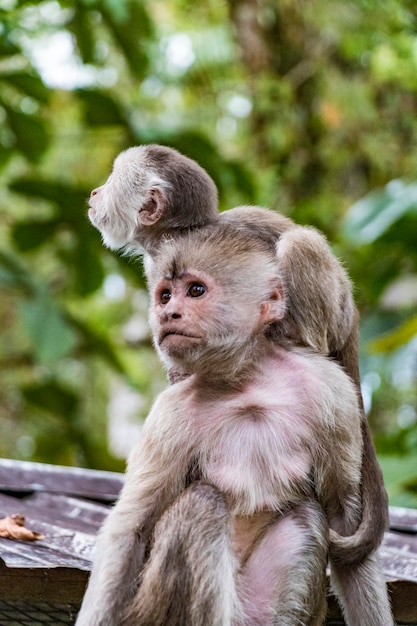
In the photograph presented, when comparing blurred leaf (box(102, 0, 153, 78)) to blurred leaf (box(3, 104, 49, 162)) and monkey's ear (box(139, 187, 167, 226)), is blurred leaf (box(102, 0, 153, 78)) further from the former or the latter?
monkey's ear (box(139, 187, 167, 226))

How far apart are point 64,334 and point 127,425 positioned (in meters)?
5.08

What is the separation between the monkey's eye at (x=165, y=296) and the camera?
2.84 m

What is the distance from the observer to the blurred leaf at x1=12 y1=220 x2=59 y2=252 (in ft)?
25.6

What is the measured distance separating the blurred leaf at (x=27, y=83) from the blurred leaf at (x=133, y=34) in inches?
28.6

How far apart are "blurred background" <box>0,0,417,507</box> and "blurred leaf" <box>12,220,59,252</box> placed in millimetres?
16

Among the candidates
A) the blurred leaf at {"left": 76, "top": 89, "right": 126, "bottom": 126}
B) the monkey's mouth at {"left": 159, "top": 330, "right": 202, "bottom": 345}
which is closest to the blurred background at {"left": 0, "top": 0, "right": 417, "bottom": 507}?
the blurred leaf at {"left": 76, "top": 89, "right": 126, "bottom": 126}

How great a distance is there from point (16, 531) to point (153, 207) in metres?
1.17

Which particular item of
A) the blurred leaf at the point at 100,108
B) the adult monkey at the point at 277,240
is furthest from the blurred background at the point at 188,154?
the adult monkey at the point at 277,240

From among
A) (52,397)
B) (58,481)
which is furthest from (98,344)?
(58,481)

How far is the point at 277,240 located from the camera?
3137 mm

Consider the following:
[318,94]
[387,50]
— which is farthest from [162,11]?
[387,50]

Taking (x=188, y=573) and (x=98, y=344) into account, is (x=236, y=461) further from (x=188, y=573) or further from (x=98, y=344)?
(x=98, y=344)

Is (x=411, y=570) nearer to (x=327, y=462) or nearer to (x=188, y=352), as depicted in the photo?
(x=327, y=462)

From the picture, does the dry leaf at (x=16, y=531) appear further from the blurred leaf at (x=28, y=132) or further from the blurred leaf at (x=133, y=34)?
the blurred leaf at (x=133, y=34)
